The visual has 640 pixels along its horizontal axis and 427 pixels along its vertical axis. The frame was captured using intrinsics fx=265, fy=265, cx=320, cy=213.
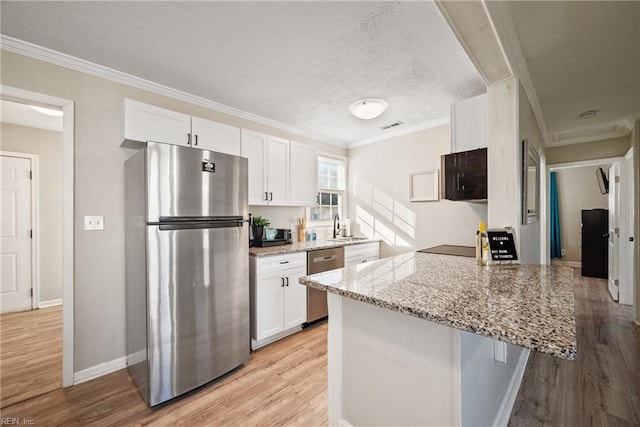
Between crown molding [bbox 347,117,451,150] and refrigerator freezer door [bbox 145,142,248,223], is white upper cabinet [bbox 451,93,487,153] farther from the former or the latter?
refrigerator freezer door [bbox 145,142,248,223]

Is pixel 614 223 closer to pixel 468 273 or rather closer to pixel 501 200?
pixel 501 200

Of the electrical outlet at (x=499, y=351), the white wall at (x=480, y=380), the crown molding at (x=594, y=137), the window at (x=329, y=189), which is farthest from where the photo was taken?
the window at (x=329, y=189)

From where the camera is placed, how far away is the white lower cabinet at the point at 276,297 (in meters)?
2.42

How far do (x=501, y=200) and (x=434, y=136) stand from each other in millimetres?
1768

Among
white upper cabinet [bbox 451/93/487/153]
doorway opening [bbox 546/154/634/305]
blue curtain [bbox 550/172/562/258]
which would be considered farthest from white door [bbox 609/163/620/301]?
white upper cabinet [bbox 451/93/487/153]

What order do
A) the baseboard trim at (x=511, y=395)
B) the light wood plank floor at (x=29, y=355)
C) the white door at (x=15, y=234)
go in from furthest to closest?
1. the white door at (x=15, y=234)
2. the light wood plank floor at (x=29, y=355)
3. the baseboard trim at (x=511, y=395)

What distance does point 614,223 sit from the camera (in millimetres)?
3822

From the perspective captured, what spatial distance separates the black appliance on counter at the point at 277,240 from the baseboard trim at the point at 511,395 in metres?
2.27

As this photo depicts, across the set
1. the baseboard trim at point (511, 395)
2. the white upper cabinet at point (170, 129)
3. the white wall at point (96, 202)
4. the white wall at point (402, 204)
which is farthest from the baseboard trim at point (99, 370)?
the white wall at point (402, 204)

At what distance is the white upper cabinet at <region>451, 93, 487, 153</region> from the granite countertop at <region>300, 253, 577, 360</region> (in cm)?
105

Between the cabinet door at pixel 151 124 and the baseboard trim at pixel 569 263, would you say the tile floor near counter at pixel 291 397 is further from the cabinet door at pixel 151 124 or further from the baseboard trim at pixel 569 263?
the baseboard trim at pixel 569 263

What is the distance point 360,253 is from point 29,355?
3.39 meters

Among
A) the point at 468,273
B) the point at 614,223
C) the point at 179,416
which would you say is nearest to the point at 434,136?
the point at 468,273

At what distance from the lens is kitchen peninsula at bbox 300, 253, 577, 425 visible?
0.83 metres
